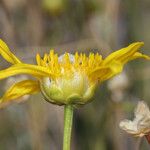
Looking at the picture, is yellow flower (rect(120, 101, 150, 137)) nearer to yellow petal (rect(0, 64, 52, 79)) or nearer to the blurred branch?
yellow petal (rect(0, 64, 52, 79))

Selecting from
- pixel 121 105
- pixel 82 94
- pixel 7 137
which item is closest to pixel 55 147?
pixel 7 137

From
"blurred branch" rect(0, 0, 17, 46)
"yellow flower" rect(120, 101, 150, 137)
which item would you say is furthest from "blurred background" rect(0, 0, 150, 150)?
"yellow flower" rect(120, 101, 150, 137)

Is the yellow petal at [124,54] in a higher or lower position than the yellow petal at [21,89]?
higher

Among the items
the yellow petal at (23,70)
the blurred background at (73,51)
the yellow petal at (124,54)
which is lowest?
the yellow petal at (23,70)

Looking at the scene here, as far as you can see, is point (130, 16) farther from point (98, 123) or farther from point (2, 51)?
point (2, 51)

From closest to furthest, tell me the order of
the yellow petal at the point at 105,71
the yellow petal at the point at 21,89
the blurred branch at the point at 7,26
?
the yellow petal at the point at 105,71
the yellow petal at the point at 21,89
the blurred branch at the point at 7,26

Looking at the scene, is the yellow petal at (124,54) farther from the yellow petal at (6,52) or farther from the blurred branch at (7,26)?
the blurred branch at (7,26)

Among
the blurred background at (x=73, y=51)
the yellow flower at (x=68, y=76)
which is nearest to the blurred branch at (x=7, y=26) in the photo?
the blurred background at (x=73, y=51)
